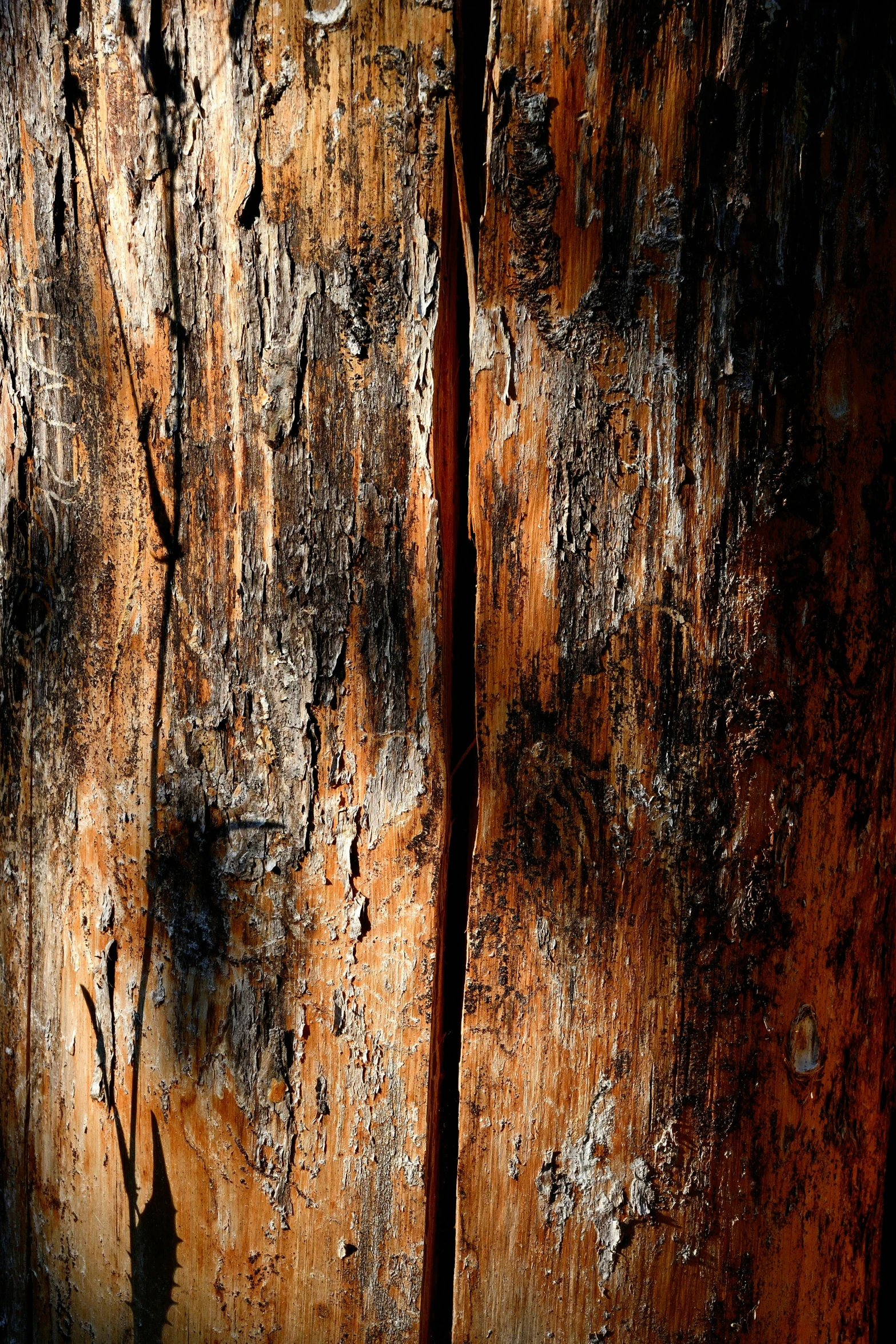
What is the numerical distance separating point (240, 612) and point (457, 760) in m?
0.27

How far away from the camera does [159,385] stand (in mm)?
933

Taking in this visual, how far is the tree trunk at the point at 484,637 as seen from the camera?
2.76ft

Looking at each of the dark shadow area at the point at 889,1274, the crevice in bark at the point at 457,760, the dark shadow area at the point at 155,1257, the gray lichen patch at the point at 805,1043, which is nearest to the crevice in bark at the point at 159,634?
the dark shadow area at the point at 155,1257

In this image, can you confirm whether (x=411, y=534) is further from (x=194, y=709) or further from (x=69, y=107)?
(x=69, y=107)

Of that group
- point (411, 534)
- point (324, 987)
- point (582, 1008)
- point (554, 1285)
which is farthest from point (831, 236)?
point (554, 1285)

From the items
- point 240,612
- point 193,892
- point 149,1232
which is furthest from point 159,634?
point 149,1232

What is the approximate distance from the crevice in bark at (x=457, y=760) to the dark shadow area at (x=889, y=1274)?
61 centimetres

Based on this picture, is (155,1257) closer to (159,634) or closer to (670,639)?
(159,634)

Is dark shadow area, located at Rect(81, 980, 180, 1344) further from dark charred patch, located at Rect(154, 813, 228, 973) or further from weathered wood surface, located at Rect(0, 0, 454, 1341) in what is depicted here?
dark charred patch, located at Rect(154, 813, 228, 973)

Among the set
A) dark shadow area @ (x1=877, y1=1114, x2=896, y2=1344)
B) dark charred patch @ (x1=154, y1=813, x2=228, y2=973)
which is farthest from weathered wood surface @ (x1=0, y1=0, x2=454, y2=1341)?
dark shadow area @ (x1=877, y1=1114, x2=896, y2=1344)

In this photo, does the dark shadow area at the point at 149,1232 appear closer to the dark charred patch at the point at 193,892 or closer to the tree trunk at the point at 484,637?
the tree trunk at the point at 484,637

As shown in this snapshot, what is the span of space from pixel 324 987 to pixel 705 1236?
0.45 m

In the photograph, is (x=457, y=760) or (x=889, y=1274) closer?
(x=457, y=760)

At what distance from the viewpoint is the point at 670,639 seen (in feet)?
2.85
